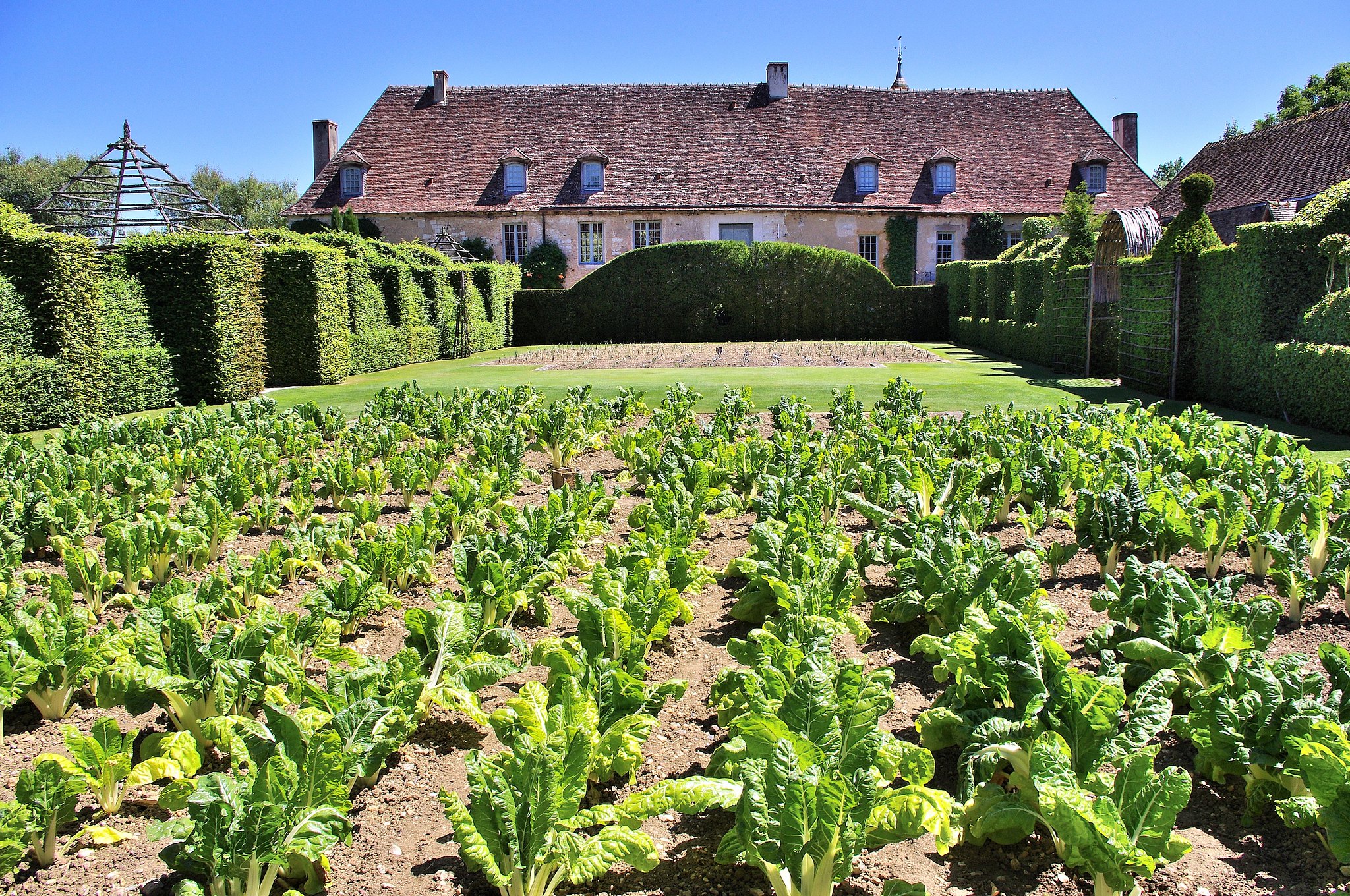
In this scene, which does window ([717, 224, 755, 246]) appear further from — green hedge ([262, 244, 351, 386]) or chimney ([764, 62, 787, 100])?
green hedge ([262, 244, 351, 386])

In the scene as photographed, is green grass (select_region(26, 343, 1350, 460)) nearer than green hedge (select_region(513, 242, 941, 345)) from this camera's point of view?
Yes

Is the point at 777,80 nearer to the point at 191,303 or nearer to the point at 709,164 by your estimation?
the point at 709,164

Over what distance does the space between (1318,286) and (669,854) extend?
39.3 ft

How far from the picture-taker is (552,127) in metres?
35.5

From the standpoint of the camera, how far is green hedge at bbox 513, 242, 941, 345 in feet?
90.8

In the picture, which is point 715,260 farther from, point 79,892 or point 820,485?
point 79,892

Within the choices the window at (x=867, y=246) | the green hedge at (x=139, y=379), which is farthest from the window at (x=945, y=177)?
the green hedge at (x=139, y=379)

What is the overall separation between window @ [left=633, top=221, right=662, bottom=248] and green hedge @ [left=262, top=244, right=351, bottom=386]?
17960mm

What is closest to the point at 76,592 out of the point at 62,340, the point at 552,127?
the point at 62,340

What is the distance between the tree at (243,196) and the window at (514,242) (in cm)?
3678

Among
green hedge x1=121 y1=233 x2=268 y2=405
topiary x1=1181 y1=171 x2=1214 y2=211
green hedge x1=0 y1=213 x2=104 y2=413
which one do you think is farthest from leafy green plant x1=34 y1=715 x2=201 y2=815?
topiary x1=1181 y1=171 x2=1214 y2=211

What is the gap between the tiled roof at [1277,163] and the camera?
26.6 metres

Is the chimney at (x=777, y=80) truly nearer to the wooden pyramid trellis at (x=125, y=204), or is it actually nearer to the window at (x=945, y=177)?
the window at (x=945, y=177)

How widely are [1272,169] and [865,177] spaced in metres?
12.2
